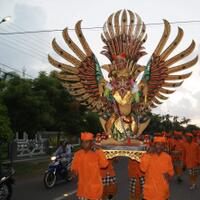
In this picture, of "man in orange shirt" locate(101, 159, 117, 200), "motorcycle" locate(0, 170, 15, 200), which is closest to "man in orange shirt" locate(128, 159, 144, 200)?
"man in orange shirt" locate(101, 159, 117, 200)

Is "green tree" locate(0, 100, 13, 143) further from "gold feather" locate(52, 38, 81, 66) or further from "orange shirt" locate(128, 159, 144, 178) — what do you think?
"orange shirt" locate(128, 159, 144, 178)

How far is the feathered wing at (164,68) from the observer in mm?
9234

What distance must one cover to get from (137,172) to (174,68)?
7.00ft

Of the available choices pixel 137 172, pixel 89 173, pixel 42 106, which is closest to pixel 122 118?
pixel 137 172

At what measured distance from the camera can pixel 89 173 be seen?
309 inches

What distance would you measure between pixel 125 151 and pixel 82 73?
1765mm

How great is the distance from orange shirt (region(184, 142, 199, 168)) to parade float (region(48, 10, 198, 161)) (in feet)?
18.8

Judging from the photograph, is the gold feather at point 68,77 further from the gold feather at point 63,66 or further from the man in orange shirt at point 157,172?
the man in orange shirt at point 157,172

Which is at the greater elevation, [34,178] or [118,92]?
[118,92]

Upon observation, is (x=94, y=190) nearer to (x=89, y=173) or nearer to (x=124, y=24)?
(x=89, y=173)

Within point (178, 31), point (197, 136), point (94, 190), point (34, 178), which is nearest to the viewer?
point (94, 190)

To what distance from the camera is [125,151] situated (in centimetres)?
898

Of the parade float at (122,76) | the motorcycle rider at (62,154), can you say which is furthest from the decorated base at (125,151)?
the motorcycle rider at (62,154)

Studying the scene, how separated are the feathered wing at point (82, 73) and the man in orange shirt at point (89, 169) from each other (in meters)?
1.61
